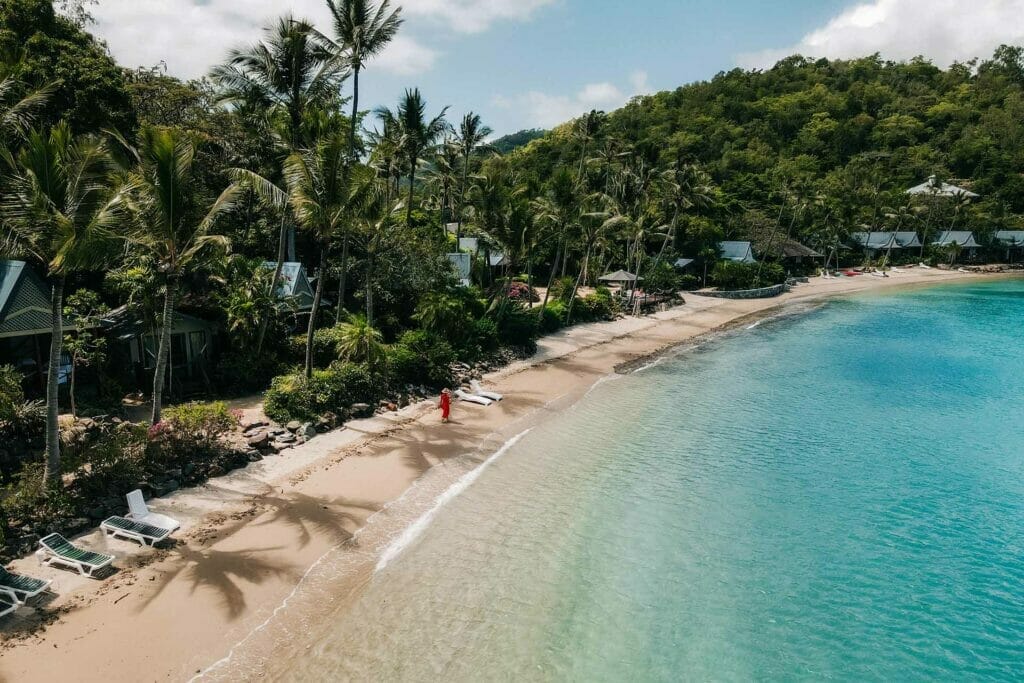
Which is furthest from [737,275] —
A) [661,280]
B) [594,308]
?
[594,308]

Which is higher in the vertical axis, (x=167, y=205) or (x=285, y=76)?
(x=285, y=76)

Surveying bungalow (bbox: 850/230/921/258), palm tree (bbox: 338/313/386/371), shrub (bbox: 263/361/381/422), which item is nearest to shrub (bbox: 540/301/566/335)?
palm tree (bbox: 338/313/386/371)

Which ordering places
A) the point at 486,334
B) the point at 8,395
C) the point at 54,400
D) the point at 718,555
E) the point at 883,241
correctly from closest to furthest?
the point at 54,400
the point at 8,395
the point at 718,555
the point at 486,334
the point at 883,241

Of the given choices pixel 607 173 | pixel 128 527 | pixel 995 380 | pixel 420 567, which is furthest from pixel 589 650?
pixel 607 173

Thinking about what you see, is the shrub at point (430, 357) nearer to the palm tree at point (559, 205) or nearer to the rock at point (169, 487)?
the palm tree at point (559, 205)

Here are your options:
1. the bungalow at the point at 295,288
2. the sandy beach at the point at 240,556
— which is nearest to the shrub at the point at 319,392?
the sandy beach at the point at 240,556

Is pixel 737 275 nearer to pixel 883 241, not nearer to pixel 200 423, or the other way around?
pixel 883 241
